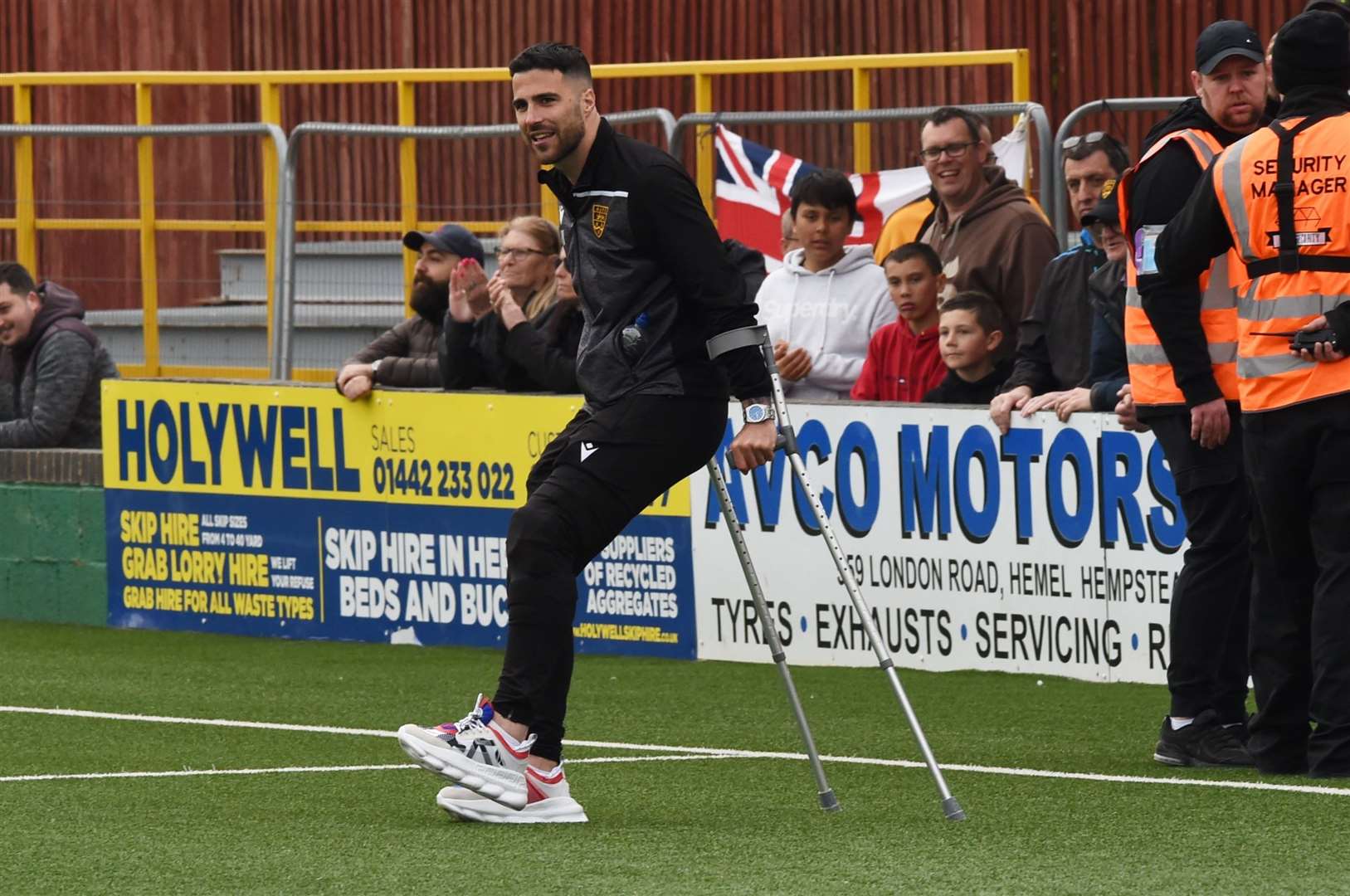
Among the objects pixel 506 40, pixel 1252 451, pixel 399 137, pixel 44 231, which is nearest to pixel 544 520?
pixel 1252 451

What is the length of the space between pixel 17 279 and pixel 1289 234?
8.26 meters

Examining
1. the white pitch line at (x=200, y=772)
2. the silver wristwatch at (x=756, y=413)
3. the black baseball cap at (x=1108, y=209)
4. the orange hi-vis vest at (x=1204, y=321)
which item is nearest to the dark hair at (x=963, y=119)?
the black baseball cap at (x=1108, y=209)

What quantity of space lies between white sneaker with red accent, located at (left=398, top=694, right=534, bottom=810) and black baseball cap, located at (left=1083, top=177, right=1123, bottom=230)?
11.5 ft

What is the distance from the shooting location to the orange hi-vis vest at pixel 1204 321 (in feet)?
27.0

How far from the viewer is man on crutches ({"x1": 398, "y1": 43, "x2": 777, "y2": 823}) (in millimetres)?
7215

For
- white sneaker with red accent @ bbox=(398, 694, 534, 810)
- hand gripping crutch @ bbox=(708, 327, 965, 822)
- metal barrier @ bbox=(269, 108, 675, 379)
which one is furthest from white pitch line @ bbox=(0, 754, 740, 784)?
metal barrier @ bbox=(269, 108, 675, 379)

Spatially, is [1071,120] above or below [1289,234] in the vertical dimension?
above

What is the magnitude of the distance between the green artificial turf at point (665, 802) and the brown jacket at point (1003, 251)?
160cm

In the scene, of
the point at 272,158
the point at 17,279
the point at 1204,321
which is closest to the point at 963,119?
the point at 1204,321

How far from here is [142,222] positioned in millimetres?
15281

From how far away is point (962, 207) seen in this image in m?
11.8

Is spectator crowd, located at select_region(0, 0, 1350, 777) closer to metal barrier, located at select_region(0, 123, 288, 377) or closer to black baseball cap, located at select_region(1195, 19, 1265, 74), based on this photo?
black baseball cap, located at select_region(1195, 19, 1265, 74)

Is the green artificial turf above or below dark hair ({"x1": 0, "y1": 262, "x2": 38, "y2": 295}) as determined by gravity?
below

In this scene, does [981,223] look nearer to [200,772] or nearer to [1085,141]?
[1085,141]
